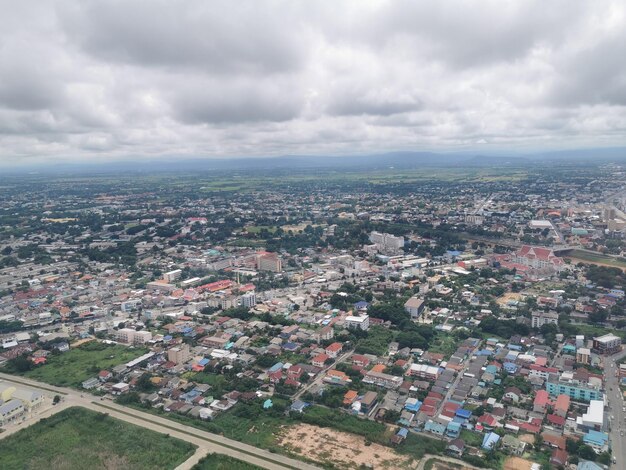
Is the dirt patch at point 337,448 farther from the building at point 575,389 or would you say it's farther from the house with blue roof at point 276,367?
the building at point 575,389

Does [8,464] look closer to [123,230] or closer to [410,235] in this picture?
[410,235]

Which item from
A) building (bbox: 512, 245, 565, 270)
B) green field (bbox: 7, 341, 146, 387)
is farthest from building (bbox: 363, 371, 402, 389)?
building (bbox: 512, 245, 565, 270)

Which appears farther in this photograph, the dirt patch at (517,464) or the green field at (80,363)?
the green field at (80,363)

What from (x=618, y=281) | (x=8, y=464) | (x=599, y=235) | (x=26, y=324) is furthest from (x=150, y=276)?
(x=599, y=235)

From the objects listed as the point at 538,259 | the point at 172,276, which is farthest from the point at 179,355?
the point at 538,259

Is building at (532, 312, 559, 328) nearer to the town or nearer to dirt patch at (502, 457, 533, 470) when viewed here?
the town

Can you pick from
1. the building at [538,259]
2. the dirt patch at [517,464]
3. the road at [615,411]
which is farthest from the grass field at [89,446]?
the building at [538,259]
